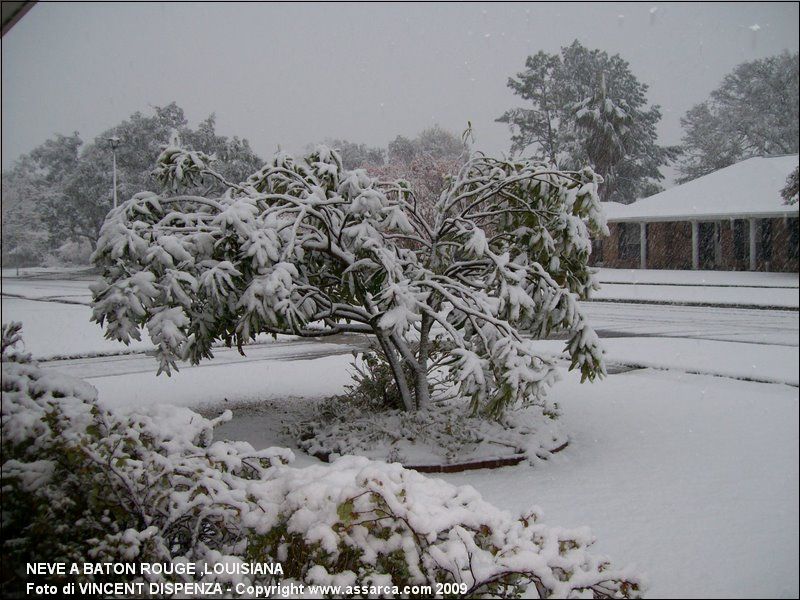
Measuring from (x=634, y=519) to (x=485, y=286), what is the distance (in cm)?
176

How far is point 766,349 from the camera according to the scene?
1.78 metres

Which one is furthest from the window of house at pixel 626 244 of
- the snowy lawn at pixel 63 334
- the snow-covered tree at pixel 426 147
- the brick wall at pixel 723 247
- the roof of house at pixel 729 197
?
the snowy lawn at pixel 63 334

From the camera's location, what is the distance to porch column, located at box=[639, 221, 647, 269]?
3.16 m

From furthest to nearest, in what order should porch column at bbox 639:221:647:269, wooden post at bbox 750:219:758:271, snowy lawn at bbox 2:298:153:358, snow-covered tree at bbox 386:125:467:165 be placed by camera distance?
1. snow-covered tree at bbox 386:125:467:165
2. snowy lawn at bbox 2:298:153:358
3. porch column at bbox 639:221:647:269
4. wooden post at bbox 750:219:758:271

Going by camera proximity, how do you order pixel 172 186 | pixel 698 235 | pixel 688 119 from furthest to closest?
pixel 172 186
pixel 698 235
pixel 688 119

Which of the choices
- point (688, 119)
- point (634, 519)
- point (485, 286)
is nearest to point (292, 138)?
point (485, 286)

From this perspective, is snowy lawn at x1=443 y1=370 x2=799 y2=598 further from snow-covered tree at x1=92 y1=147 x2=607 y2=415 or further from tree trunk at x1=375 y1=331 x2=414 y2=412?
tree trunk at x1=375 y1=331 x2=414 y2=412

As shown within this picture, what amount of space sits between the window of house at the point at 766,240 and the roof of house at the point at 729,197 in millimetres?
35

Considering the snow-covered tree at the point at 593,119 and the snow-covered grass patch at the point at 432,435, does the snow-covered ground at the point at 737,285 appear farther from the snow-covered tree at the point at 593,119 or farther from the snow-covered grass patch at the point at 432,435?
the snow-covered grass patch at the point at 432,435

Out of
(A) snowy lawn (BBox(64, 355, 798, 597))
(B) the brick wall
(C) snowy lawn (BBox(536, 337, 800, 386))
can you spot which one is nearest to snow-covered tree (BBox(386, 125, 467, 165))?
(C) snowy lawn (BBox(536, 337, 800, 386))

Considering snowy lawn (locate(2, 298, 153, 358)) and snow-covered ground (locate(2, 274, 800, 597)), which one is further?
snowy lawn (locate(2, 298, 153, 358))

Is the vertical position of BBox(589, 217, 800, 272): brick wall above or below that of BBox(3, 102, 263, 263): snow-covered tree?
below

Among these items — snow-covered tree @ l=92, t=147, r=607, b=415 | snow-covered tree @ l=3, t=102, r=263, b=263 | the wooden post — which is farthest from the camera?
snow-covered tree @ l=3, t=102, r=263, b=263

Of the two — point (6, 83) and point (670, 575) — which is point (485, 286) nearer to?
point (670, 575)
